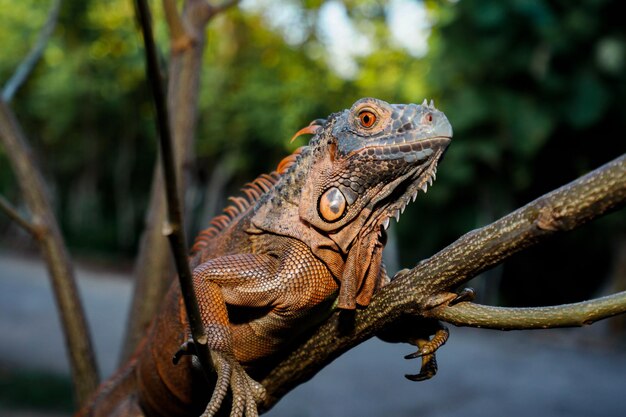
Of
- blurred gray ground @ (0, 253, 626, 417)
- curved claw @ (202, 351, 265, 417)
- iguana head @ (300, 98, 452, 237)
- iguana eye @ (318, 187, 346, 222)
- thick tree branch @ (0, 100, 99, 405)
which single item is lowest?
blurred gray ground @ (0, 253, 626, 417)

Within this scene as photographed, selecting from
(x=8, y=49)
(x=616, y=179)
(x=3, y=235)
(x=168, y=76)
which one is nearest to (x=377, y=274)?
(x=616, y=179)

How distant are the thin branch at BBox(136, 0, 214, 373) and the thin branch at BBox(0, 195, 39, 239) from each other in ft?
6.66

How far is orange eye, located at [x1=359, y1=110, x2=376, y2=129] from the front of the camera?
234 cm

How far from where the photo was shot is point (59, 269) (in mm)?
3906

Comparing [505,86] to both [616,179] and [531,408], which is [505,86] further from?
[616,179]

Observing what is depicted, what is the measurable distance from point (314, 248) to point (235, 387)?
531mm

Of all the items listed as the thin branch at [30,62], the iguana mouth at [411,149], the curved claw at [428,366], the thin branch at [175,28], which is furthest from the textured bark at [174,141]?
the curved claw at [428,366]

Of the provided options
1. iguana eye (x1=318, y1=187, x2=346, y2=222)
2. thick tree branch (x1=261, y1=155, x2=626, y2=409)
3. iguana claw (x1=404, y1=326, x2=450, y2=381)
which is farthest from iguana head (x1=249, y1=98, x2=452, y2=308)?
iguana claw (x1=404, y1=326, x2=450, y2=381)

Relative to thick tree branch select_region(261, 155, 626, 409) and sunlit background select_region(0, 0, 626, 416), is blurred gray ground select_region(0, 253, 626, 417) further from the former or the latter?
thick tree branch select_region(261, 155, 626, 409)

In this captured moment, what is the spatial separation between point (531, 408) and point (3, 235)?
26.7m

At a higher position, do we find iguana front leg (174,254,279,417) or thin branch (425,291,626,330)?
thin branch (425,291,626,330)

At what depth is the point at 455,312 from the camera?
212 centimetres

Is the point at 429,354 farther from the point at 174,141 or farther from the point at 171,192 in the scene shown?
the point at 174,141

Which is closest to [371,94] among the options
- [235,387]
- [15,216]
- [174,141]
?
[174,141]
